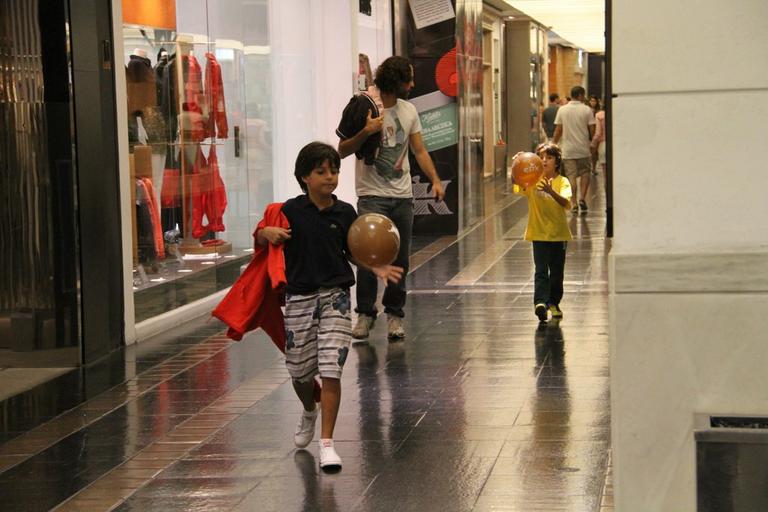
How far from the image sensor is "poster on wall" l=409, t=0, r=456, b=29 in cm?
1844

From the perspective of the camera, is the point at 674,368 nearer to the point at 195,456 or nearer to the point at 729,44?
the point at 729,44

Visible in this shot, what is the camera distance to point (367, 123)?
9.28m

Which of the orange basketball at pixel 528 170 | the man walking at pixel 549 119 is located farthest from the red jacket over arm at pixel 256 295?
the man walking at pixel 549 119

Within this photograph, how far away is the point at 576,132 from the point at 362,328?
40.2 ft

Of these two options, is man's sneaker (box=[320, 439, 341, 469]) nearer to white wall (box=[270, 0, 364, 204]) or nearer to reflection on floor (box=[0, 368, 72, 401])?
reflection on floor (box=[0, 368, 72, 401])

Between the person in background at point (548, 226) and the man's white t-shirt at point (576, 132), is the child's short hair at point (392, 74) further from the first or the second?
the man's white t-shirt at point (576, 132)

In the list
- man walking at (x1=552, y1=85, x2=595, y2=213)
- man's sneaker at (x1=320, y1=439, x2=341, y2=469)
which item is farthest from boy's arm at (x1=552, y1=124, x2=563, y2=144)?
man's sneaker at (x1=320, y1=439, x2=341, y2=469)

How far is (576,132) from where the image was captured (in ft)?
69.8

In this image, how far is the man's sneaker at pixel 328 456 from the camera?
20.2 ft

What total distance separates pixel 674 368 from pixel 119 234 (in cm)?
602

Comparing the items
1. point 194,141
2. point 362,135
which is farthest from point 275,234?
point 194,141

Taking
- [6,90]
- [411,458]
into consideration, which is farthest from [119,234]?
[411,458]

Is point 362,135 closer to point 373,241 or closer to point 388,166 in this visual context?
point 388,166

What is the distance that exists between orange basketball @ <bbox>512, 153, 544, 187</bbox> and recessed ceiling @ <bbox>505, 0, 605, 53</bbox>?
16.3m
